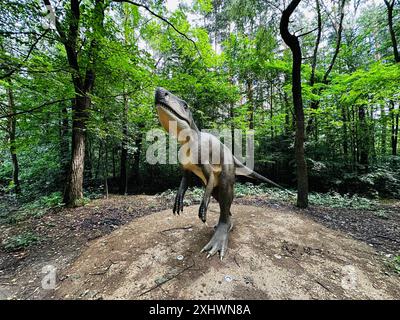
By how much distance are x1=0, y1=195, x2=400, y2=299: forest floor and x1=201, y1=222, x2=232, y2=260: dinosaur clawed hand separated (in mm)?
122

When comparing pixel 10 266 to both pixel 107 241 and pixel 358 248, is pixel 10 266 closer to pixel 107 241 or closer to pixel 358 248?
pixel 107 241

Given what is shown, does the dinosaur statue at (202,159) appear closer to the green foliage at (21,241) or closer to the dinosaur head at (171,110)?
the dinosaur head at (171,110)

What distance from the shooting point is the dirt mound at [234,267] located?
6.35ft

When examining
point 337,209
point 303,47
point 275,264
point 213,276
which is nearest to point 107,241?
point 213,276

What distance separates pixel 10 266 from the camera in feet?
8.42

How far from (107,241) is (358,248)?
409 centimetres

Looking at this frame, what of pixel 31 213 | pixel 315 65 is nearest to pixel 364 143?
pixel 315 65

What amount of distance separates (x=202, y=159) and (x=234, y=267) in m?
1.43

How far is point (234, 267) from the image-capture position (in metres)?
2.29

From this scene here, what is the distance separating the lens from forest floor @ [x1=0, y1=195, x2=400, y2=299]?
1974 mm

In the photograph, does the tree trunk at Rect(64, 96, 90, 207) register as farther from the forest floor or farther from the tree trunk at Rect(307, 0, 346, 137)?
the tree trunk at Rect(307, 0, 346, 137)

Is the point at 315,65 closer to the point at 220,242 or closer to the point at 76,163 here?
the point at 220,242

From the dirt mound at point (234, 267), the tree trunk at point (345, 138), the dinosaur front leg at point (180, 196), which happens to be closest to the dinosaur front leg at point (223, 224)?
the dirt mound at point (234, 267)

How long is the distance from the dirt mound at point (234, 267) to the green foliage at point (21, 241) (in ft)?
3.50
